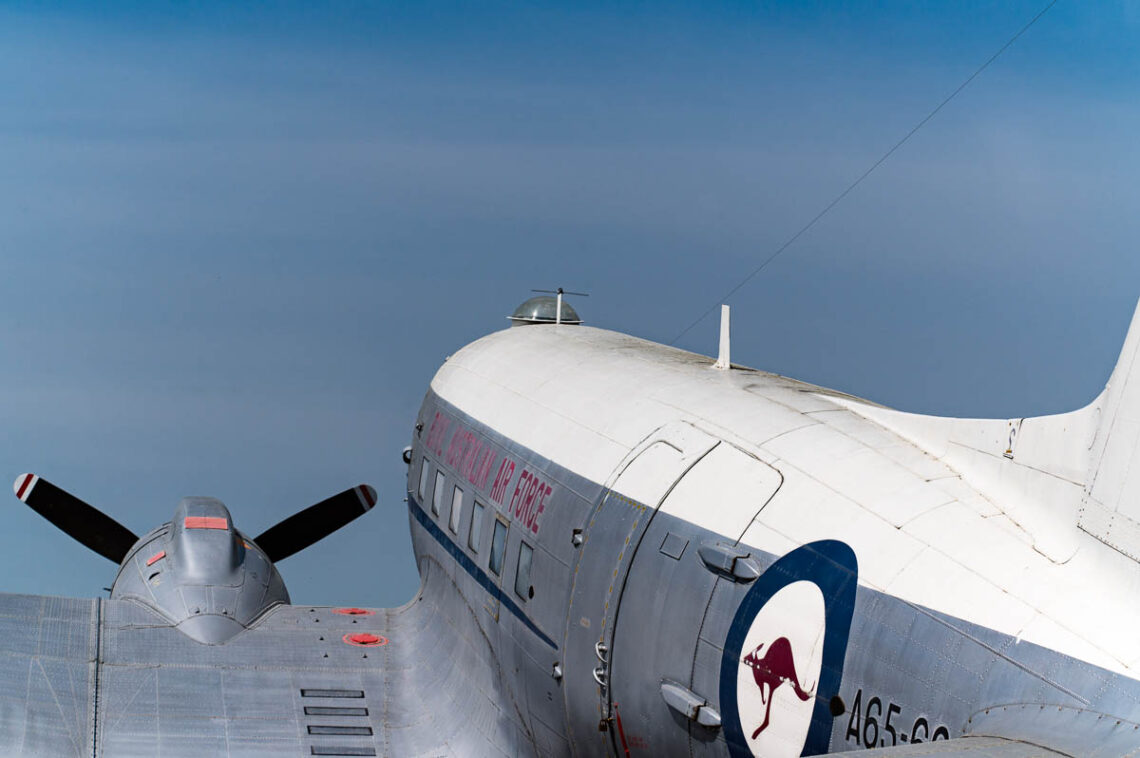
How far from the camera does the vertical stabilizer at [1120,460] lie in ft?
22.2

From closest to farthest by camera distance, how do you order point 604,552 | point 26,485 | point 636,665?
point 636,665 < point 604,552 < point 26,485

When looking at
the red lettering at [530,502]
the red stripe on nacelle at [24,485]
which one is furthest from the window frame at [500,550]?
the red stripe on nacelle at [24,485]

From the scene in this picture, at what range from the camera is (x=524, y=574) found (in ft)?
40.0

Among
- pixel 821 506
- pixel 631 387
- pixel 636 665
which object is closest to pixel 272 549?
pixel 631 387

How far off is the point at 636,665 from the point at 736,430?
6.65 ft

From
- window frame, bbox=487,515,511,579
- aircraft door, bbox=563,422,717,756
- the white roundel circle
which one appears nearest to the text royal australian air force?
window frame, bbox=487,515,511,579

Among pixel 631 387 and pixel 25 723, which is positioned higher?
pixel 631 387

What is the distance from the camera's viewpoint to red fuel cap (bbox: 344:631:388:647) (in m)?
16.6

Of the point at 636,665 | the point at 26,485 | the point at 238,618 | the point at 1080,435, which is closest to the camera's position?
the point at 1080,435

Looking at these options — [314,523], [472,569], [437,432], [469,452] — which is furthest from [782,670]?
[314,523]

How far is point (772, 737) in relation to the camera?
325 inches

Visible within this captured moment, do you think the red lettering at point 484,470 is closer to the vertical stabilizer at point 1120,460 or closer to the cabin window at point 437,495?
Answer: the cabin window at point 437,495

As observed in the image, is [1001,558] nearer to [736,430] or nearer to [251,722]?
[736,430]

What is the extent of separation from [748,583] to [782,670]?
0.75 metres
